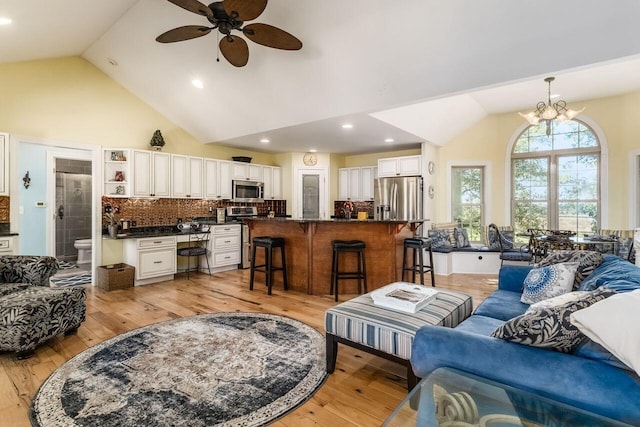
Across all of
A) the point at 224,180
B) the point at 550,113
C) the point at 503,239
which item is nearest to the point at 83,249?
the point at 224,180

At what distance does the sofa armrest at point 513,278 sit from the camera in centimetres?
306

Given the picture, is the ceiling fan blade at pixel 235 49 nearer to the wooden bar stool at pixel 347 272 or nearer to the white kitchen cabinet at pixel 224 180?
the wooden bar stool at pixel 347 272

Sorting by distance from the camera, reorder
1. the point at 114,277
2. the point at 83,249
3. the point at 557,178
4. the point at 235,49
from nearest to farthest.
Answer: the point at 235,49, the point at 114,277, the point at 557,178, the point at 83,249

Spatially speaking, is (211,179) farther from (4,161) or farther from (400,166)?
(400,166)

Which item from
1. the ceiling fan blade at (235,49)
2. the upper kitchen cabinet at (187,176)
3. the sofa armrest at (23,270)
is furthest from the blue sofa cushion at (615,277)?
the upper kitchen cabinet at (187,176)

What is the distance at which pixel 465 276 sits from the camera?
5.86 m

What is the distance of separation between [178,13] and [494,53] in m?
3.39

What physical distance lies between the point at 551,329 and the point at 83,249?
25.9 feet

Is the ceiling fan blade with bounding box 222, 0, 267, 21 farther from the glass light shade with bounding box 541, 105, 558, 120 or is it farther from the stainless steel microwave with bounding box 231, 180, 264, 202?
the stainless steel microwave with bounding box 231, 180, 264, 202

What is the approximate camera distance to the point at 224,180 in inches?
257

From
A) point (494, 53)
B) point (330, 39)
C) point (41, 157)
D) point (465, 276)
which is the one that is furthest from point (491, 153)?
point (41, 157)

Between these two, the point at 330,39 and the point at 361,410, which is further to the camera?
the point at 330,39

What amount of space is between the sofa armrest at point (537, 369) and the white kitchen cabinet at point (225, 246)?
4974mm

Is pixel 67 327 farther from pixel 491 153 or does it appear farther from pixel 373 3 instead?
pixel 491 153
